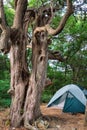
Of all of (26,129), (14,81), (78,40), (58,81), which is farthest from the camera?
(58,81)

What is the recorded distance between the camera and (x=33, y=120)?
9.22m

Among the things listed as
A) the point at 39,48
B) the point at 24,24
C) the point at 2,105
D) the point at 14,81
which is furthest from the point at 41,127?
the point at 2,105

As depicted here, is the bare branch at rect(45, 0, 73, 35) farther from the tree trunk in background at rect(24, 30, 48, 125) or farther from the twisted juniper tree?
the tree trunk in background at rect(24, 30, 48, 125)

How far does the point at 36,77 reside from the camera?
31.0 feet

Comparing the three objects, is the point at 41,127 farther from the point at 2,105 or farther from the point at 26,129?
the point at 2,105

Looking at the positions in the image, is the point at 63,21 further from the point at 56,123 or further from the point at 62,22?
the point at 56,123

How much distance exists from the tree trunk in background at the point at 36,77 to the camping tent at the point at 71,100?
9.27 ft

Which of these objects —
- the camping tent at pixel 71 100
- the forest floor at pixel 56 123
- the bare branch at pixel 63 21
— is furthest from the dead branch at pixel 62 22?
the camping tent at pixel 71 100

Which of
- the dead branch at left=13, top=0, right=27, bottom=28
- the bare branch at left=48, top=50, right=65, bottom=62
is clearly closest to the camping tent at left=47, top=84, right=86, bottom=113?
the bare branch at left=48, top=50, right=65, bottom=62

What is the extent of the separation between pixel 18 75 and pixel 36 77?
0.55m

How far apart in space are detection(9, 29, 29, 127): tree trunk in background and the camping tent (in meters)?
3.16

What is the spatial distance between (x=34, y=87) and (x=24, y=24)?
2.04 m

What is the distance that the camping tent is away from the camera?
12031 mm

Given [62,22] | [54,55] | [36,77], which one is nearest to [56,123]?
[36,77]
